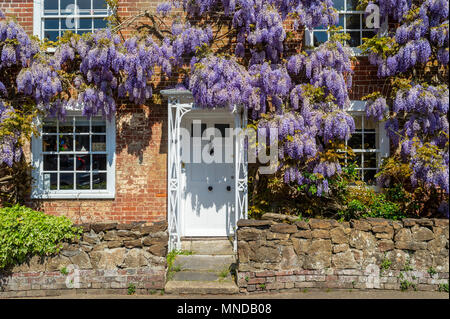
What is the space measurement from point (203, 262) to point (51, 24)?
521 centimetres

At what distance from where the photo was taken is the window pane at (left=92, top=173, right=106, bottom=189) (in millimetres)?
7141

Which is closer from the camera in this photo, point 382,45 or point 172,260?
point 172,260

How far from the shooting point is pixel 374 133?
23.8 feet

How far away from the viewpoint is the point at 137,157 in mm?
7090

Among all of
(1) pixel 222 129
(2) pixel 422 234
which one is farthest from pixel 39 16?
(2) pixel 422 234

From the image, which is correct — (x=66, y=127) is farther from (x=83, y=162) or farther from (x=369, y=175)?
(x=369, y=175)

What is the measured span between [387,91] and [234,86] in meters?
2.97

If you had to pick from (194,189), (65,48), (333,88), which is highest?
(65,48)

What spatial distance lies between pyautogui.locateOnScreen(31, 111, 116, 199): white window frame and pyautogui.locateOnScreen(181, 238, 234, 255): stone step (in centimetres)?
164

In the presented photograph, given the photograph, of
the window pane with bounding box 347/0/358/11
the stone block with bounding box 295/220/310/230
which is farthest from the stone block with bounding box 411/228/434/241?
the window pane with bounding box 347/0/358/11

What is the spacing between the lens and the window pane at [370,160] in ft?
23.7

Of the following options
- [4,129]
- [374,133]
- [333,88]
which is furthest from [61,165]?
[374,133]

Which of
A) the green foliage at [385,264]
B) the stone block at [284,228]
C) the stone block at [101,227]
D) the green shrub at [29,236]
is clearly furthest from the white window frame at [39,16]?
the green foliage at [385,264]

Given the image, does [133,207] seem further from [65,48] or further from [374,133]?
[374,133]
